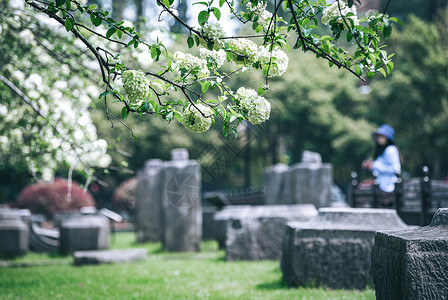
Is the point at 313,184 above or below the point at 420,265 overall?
above

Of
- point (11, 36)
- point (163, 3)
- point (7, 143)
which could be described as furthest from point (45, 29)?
point (163, 3)

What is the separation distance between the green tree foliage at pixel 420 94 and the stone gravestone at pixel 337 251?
14.2 m

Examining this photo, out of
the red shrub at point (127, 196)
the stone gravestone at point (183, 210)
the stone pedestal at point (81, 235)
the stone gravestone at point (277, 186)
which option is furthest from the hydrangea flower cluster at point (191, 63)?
the red shrub at point (127, 196)

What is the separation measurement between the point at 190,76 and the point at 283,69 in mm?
621

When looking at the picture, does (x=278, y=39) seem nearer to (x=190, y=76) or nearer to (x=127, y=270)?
(x=190, y=76)

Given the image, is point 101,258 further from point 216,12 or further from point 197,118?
point 216,12

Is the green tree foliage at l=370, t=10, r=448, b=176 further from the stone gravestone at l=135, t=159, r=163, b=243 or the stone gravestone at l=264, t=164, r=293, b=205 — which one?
the stone gravestone at l=135, t=159, r=163, b=243

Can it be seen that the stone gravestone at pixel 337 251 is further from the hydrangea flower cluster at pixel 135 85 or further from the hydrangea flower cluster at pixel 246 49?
the hydrangea flower cluster at pixel 135 85

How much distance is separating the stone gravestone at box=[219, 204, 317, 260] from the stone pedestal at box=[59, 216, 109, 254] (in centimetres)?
356

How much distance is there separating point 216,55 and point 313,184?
8208 mm

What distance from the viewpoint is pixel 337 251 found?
520 cm

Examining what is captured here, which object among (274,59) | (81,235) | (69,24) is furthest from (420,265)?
(81,235)

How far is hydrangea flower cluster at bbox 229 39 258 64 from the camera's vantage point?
3.22 metres

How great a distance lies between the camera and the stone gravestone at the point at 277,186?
40.2 ft
